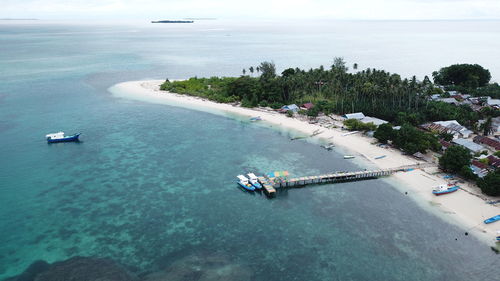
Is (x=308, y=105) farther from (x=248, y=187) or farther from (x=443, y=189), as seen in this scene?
(x=443, y=189)

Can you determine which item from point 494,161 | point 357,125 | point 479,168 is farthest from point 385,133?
point 494,161

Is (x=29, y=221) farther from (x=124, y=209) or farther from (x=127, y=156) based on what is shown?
(x=127, y=156)

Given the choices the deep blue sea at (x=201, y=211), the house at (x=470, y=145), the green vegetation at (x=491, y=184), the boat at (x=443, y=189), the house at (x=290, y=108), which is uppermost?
the house at (x=290, y=108)

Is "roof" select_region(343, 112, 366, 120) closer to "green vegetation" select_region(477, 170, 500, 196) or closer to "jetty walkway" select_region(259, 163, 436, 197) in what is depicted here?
"jetty walkway" select_region(259, 163, 436, 197)

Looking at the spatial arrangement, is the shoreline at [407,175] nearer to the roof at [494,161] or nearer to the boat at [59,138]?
the roof at [494,161]

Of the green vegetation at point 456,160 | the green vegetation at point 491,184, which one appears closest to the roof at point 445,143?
the green vegetation at point 456,160

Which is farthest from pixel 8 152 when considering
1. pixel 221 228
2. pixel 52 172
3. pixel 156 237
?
pixel 221 228
